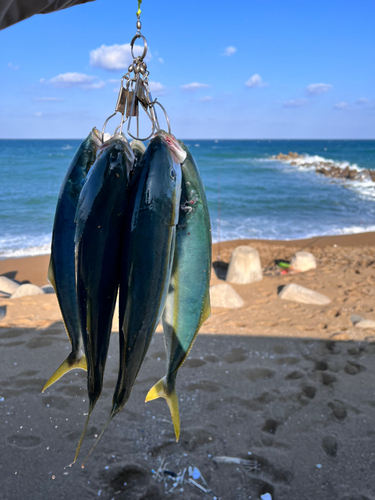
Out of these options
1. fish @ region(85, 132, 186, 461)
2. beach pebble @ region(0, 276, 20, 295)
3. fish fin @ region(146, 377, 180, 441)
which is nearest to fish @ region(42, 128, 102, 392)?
fish @ region(85, 132, 186, 461)

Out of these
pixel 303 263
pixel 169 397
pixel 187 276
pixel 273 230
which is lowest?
pixel 273 230

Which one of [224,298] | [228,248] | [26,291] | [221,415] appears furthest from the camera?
[228,248]

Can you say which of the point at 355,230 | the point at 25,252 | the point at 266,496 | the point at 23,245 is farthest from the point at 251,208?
the point at 266,496

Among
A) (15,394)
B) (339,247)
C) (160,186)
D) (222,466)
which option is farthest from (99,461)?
(339,247)

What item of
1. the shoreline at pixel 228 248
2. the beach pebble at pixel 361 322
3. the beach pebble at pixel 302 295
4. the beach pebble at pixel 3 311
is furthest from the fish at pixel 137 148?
the shoreline at pixel 228 248

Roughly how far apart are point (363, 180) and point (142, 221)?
3269 cm

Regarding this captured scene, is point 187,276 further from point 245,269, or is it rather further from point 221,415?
point 245,269

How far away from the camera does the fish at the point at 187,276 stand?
1690 mm

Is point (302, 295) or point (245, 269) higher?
point (245, 269)

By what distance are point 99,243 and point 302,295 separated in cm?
587

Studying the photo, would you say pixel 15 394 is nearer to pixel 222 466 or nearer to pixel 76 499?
pixel 76 499

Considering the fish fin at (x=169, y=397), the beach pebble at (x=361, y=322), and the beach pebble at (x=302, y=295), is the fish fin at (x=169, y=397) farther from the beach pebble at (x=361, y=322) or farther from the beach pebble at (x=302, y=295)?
the beach pebble at (x=302, y=295)

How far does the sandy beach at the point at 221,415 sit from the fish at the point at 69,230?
214cm

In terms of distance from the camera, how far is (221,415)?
400 centimetres
